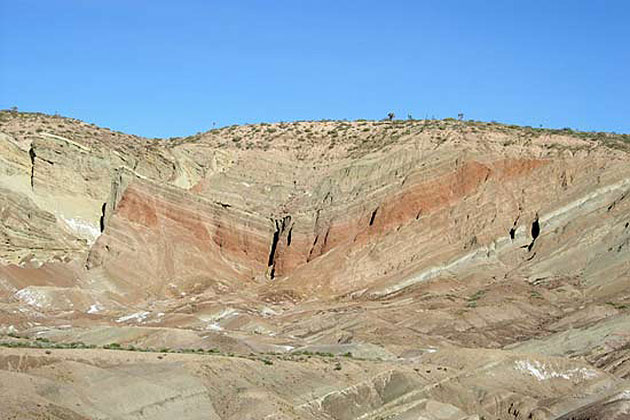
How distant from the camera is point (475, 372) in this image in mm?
35250

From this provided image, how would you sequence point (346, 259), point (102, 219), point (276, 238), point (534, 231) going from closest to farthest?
point (534, 231)
point (346, 259)
point (102, 219)
point (276, 238)

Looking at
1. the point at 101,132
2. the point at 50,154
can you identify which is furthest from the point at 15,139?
the point at 101,132

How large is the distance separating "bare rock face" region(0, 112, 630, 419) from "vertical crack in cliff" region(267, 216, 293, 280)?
0.14m

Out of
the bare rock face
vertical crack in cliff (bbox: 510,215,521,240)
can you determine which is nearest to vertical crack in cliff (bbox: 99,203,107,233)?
the bare rock face

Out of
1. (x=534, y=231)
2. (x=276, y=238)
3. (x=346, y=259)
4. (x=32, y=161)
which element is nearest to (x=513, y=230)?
(x=534, y=231)

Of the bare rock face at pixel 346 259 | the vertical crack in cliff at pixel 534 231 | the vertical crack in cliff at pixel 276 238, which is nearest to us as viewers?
the bare rock face at pixel 346 259

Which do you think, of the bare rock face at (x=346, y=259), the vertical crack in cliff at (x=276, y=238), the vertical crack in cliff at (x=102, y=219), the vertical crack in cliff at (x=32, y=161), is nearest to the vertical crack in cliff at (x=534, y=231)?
the bare rock face at (x=346, y=259)

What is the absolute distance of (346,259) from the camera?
56.3 meters

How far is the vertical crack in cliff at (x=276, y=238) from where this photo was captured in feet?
197

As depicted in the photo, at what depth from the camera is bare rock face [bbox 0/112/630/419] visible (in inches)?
1371

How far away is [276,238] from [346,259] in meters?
6.46

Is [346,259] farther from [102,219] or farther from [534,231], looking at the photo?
[102,219]

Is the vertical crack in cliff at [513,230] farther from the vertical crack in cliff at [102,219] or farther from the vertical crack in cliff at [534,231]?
the vertical crack in cliff at [102,219]

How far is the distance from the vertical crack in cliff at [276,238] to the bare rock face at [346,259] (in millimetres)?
140
